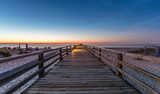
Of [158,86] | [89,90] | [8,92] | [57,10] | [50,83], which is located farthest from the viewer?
[57,10]

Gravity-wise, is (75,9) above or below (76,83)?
above

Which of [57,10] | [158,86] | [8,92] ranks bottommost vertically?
[158,86]

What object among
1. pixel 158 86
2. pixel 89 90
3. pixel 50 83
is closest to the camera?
pixel 89 90

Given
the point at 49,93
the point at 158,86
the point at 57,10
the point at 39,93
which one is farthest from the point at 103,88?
the point at 57,10

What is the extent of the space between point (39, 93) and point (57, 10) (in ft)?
42.9

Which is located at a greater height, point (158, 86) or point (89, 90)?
point (89, 90)

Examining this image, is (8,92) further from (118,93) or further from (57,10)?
(57,10)

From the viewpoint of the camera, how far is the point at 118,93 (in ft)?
8.00

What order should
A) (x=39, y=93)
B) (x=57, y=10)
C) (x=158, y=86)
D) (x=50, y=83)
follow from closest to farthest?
(x=39, y=93) → (x=50, y=83) → (x=158, y=86) → (x=57, y=10)

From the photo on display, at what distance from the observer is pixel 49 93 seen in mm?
2426

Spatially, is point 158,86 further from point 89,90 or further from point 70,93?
point 70,93

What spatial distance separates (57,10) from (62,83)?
41.6 feet

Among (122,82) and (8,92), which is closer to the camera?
(8,92)

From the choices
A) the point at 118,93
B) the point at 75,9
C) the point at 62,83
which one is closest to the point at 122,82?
the point at 118,93
